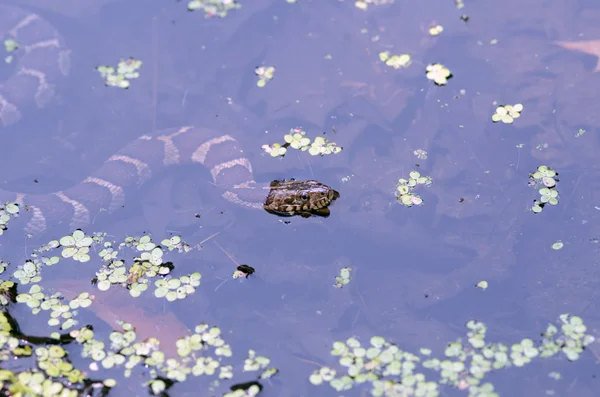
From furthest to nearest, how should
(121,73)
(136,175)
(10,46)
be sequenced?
(10,46), (121,73), (136,175)

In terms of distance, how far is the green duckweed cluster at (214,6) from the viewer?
25.5 ft

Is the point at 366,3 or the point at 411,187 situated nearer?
the point at 411,187

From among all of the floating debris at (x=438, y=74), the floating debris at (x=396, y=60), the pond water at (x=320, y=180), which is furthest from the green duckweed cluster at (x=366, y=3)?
the floating debris at (x=438, y=74)

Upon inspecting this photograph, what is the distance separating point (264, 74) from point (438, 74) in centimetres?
192

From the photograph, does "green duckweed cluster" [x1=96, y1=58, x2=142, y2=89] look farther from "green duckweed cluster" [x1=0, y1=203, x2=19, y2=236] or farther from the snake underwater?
"green duckweed cluster" [x1=0, y1=203, x2=19, y2=236]

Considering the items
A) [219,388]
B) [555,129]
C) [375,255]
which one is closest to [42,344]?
[219,388]

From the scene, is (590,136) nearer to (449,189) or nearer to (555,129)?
(555,129)

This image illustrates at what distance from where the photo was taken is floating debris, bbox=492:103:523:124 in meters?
6.38

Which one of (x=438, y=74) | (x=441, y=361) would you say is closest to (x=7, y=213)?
(x=441, y=361)

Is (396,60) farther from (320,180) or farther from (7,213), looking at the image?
(7,213)

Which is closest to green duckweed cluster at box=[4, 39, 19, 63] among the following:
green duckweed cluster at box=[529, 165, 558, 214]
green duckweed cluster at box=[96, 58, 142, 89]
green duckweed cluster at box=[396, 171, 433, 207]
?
green duckweed cluster at box=[96, 58, 142, 89]

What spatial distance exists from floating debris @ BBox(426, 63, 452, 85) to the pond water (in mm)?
35

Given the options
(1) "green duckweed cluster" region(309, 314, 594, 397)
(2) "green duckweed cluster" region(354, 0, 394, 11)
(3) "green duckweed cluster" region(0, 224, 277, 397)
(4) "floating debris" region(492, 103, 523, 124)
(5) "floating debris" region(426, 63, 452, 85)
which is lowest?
(3) "green duckweed cluster" region(0, 224, 277, 397)

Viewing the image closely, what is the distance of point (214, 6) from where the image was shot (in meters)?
7.83
